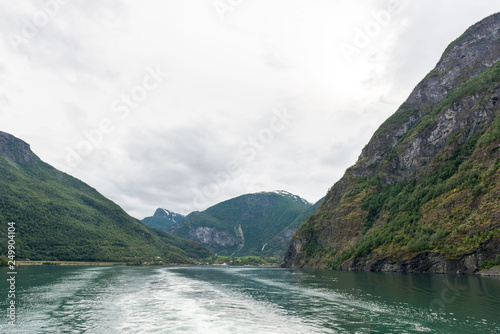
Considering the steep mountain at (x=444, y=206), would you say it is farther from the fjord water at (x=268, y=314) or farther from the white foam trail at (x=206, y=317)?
the white foam trail at (x=206, y=317)

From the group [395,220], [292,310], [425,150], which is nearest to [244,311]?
[292,310]

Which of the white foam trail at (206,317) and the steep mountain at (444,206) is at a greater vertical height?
the steep mountain at (444,206)

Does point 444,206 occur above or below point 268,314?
above

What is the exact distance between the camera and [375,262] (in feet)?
456

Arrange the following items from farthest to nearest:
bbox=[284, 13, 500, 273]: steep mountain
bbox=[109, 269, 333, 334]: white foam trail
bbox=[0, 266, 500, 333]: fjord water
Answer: bbox=[284, 13, 500, 273]: steep mountain → bbox=[109, 269, 333, 334]: white foam trail → bbox=[0, 266, 500, 333]: fjord water

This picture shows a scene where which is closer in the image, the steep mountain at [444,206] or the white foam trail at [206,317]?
the white foam trail at [206,317]

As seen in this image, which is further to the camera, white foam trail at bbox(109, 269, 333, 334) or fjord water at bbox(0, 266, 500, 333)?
white foam trail at bbox(109, 269, 333, 334)

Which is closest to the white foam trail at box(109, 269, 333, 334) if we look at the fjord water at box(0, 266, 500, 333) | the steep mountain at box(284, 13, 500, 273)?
the fjord water at box(0, 266, 500, 333)

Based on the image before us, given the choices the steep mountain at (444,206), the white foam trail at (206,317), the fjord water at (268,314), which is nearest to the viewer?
the fjord water at (268,314)

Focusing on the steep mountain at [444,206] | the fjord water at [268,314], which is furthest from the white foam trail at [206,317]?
the steep mountain at [444,206]

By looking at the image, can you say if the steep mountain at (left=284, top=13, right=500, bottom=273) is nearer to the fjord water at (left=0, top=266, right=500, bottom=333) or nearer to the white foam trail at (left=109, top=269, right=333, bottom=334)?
the fjord water at (left=0, top=266, right=500, bottom=333)

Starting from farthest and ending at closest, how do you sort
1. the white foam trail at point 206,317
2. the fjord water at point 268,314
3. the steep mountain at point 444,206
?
1. the steep mountain at point 444,206
2. the white foam trail at point 206,317
3. the fjord water at point 268,314

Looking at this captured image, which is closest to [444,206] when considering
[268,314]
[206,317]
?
[268,314]

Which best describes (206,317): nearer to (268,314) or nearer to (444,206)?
(268,314)
